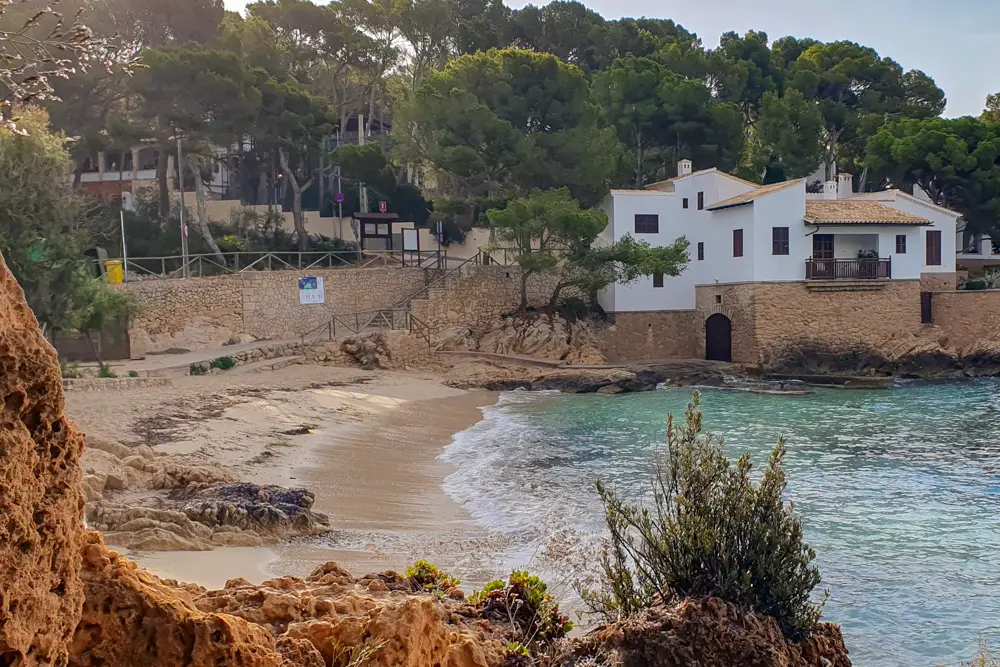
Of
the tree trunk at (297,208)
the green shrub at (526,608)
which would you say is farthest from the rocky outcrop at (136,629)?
the tree trunk at (297,208)

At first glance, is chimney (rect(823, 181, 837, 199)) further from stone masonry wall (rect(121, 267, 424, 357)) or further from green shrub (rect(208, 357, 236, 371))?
green shrub (rect(208, 357, 236, 371))

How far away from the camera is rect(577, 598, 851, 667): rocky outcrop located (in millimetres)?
5414

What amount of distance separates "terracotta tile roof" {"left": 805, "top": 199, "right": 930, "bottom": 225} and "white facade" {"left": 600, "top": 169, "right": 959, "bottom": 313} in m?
0.06

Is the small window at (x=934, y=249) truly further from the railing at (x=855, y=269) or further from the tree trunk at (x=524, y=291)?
the tree trunk at (x=524, y=291)

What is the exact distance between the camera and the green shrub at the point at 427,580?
236 inches

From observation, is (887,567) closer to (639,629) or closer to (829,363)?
(639,629)

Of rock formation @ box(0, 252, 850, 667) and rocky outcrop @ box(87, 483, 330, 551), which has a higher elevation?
rock formation @ box(0, 252, 850, 667)

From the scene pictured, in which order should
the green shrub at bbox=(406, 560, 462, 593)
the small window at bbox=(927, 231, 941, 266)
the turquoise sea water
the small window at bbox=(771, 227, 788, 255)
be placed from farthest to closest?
1. the small window at bbox=(927, 231, 941, 266)
2. the small window at bbox=(771, 227, 788, 255)
3. the turquoise sea water
4. the green shrub at bbox=(406, 560, 462, 593)

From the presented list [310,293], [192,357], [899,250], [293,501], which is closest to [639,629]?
[293,501]

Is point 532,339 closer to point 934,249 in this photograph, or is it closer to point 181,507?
point 934,249

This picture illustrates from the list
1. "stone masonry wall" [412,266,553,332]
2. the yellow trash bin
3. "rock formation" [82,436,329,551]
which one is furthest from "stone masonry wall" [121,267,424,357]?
"rock formation" [82,436,329,551]

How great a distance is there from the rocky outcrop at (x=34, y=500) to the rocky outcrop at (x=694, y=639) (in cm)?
336

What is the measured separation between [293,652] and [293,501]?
6.70 m

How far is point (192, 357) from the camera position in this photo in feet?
86.8
